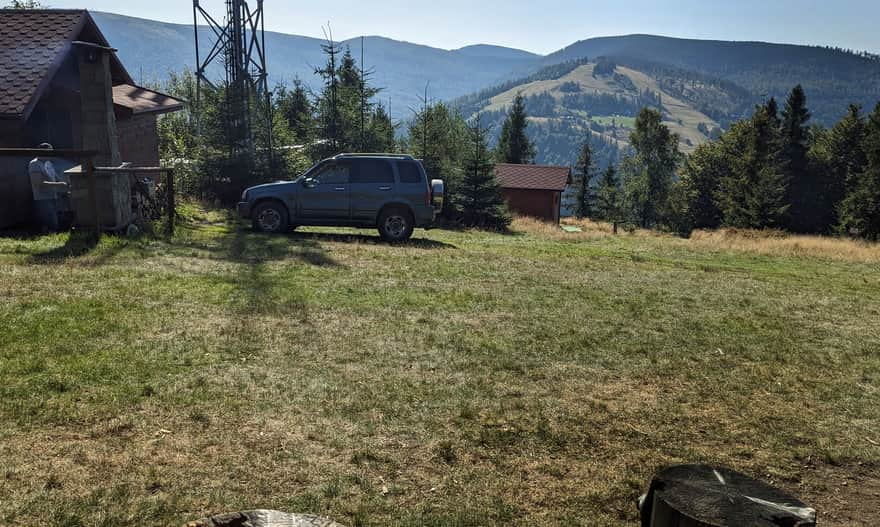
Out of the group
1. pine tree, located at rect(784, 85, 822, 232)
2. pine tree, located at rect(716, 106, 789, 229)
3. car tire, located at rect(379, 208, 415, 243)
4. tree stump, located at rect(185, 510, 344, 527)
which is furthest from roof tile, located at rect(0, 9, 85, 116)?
pine tree, located at rect(784, 85, 822, 232)

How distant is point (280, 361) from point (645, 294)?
6871 millimetres

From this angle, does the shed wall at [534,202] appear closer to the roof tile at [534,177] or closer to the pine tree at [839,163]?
the roof tile at [534,177]

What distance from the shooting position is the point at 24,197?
46.3 ft

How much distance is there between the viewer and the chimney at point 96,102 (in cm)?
1309

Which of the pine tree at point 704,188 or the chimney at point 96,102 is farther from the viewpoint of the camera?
the pine tree at point 704,188

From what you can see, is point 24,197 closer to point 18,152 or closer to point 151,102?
point 18,152

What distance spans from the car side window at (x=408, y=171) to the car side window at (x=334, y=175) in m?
1.27

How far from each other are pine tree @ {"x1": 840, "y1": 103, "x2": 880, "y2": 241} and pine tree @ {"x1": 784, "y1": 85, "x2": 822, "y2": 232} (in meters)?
7.28

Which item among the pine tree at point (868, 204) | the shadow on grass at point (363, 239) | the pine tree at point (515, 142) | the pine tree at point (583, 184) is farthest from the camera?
the pine tree at point (583, 184)

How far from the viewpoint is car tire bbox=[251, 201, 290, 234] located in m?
15.7

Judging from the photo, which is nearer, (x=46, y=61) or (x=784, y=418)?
(x=784, y=418)

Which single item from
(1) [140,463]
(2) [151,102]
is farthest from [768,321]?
(2) [151,102]

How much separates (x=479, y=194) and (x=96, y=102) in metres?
18.0

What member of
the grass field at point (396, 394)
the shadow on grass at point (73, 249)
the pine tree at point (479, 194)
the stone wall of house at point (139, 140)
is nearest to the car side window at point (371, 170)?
the grass field at point (396, 394)
